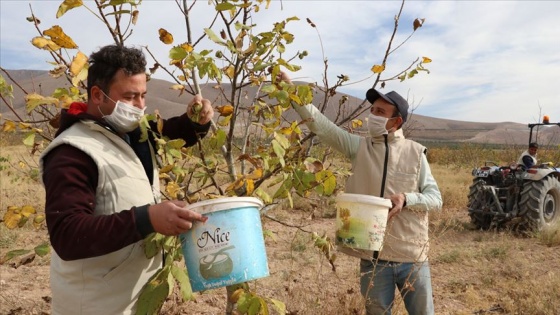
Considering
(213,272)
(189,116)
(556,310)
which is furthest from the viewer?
(556,310)

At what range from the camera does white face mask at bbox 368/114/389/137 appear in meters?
2.62

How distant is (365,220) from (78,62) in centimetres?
138

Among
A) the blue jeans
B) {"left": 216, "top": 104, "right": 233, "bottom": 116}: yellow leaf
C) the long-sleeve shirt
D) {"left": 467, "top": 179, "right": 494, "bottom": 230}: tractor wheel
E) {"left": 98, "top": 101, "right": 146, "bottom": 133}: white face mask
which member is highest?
{"left": 216, "top": 104, "right": 233, "bottom": 116}: yellow leaf

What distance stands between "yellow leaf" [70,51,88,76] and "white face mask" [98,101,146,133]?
0.16 metres

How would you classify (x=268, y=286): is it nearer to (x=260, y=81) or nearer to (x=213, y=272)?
(x=260, y=81)

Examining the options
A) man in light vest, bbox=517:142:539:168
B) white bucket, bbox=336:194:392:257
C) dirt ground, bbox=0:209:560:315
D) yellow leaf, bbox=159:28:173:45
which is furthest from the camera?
man in light vest, bbox=517:142:539:168

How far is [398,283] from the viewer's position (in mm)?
2633

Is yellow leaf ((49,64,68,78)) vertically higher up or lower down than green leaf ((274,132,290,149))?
higher up

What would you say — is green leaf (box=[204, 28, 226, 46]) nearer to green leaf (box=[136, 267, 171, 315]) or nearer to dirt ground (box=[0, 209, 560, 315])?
green leaf (box=[136, 267, 171, 315])

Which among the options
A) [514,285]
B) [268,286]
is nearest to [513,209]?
[514,285]

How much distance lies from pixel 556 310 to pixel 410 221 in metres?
2.52

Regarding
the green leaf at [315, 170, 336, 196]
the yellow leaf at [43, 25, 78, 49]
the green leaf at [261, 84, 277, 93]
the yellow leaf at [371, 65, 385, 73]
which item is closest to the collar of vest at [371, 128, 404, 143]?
the yellow leaf at [371, 65, 385, 73]

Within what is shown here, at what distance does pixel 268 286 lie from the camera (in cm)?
489

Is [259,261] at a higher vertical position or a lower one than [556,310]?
higher
